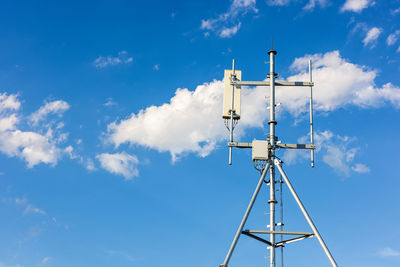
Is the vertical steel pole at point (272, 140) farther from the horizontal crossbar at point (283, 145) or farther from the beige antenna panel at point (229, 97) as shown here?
the beige antenna panel at point (229, 97)

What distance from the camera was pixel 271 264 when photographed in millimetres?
46750

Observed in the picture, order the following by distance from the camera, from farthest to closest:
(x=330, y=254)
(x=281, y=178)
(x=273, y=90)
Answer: (x=273, y=90) < (x=281, y=178) < (x=330, y=254)

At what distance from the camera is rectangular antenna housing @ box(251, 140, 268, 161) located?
49.5 m

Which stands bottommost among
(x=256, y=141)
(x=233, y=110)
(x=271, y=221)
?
(x=271, y=221)

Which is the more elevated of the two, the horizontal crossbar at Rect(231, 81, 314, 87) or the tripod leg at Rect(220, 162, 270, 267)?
the horizontal crossbar at Rect(231, 81, 314, 87)

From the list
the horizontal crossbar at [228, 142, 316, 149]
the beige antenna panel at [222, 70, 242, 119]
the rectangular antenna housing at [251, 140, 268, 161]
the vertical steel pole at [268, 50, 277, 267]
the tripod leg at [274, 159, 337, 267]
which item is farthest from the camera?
the beige antenna panel at [222, 70, 242, 119]

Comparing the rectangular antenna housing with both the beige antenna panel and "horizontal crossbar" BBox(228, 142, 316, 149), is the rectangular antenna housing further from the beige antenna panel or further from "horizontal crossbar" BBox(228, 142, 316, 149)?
the beige antenna panel

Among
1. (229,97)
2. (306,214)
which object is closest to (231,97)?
(229,97)

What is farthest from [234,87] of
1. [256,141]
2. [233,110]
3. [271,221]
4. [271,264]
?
[271,264]

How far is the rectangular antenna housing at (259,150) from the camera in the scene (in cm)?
A: 4953

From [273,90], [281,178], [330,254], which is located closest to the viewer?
[330,254]

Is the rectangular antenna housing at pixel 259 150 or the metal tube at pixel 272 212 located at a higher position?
the rectangular antenna housing at pixel 259 150

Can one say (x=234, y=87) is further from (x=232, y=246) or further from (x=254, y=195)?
(x=232, y=246)

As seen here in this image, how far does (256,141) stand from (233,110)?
156 inches
